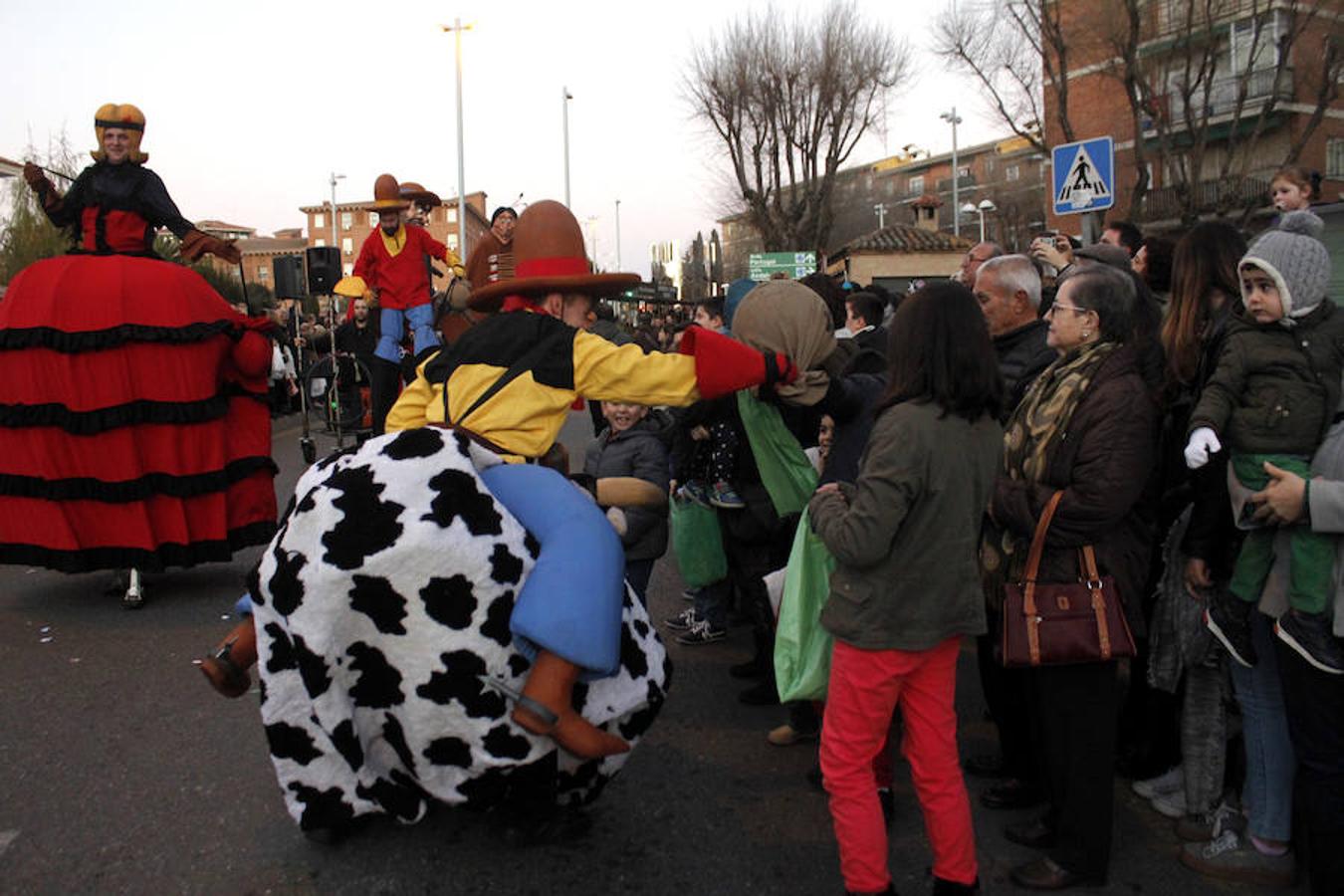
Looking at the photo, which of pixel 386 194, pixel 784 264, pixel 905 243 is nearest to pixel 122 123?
pixel 386 194

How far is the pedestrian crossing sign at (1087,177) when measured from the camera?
7992mm

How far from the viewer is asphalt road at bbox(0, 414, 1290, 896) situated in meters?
2.97

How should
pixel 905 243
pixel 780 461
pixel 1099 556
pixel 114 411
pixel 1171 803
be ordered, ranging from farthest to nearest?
pixel 905 243, pixel 114 411, pixel 780 461, pixel 1171 803, pixel 1099 556

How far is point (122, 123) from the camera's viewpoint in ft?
18.8

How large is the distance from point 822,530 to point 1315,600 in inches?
48.0

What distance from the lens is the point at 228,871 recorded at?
3.01 metres

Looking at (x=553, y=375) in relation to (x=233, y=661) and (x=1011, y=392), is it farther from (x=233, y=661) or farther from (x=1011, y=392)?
(x=1011, y=392)

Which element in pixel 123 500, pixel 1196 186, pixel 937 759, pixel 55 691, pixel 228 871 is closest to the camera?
pixel 937 759

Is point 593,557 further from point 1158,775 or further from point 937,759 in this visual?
point 1158,775

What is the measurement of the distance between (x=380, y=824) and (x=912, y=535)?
191cm

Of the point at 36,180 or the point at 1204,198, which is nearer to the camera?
the point at 36,180

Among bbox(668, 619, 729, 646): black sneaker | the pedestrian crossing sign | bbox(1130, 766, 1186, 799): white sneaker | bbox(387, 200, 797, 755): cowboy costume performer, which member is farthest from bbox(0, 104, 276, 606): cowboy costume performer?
the pedestrian crossing sign

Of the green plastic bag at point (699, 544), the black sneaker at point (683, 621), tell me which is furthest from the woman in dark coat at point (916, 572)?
the black sneaker at point (683, 621)

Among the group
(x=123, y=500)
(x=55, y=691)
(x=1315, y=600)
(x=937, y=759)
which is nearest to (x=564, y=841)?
(x=937, y=759)
